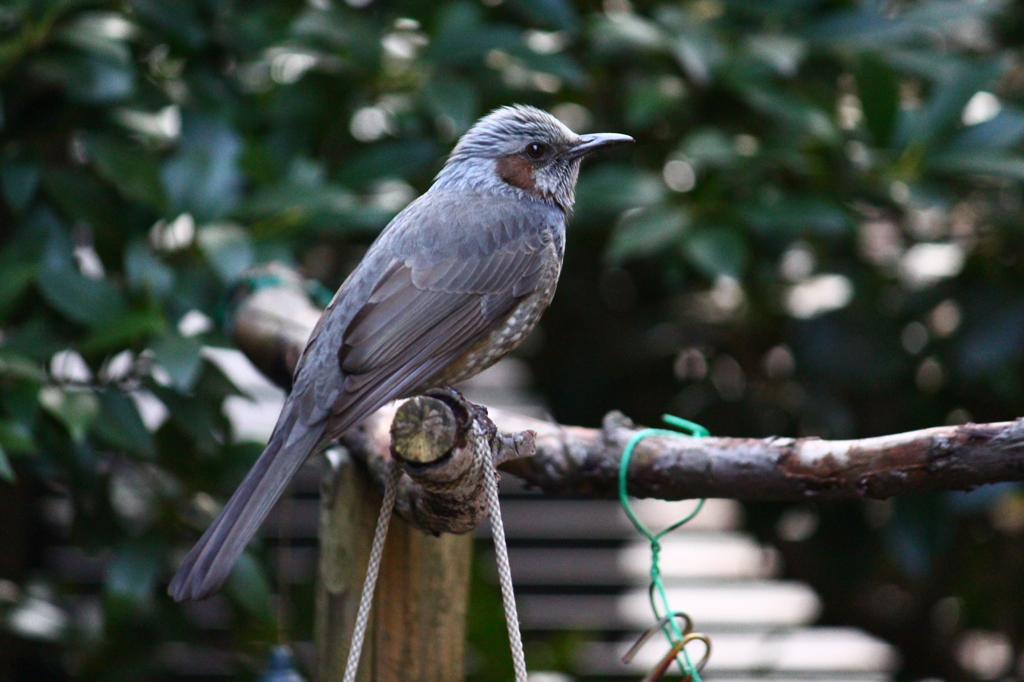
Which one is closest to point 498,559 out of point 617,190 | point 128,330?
point 128,330

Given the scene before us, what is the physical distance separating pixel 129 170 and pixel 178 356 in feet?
1.95

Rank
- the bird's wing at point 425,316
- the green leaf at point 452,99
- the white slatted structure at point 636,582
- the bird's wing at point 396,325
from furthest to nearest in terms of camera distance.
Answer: the white slatted structure at point 636,582
the green leaf at point 452,99
the bird's wing at point 425,316
the bird's wing at point 396,325

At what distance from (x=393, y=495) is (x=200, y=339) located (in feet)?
3.12

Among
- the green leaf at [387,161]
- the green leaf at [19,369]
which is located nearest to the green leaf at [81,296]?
the green leaf at [19,369]

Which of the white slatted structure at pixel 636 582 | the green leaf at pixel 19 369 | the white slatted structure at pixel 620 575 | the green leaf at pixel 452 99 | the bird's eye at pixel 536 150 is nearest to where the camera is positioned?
the green leaf at pixel 19 369

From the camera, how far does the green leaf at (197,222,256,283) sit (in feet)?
8.95

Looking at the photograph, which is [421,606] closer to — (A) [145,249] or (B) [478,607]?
(A) [145,249]

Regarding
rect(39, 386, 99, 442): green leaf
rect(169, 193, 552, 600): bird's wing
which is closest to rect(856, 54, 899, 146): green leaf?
rect(169, 193, 552, 600): bird's wing

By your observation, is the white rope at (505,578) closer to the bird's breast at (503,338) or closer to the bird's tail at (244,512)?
the bird's tail at (244,512)

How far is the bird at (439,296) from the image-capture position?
2.17 m

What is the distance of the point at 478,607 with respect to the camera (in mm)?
3705

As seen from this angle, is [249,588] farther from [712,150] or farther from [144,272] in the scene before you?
[712,150]

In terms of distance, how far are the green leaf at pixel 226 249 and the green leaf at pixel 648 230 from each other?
Result: 3.37 feet

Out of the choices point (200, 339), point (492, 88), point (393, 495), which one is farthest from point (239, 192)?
point (393, 495)
